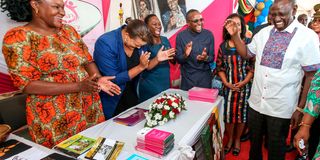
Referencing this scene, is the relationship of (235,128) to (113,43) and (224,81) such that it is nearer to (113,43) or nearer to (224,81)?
(224,81)

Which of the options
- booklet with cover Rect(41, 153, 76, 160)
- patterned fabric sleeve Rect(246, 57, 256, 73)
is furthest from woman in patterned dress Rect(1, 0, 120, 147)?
A: patterned fabric sleeve Rect(246, 57, 256, 73)

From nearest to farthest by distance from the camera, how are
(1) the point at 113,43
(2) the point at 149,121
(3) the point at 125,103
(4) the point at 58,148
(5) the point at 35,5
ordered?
(4) the point at 58,148 → (5) the point at 35,5 → (2) the point at 149,121 → (1) the point at 113,43 → (3) the point at 125,103

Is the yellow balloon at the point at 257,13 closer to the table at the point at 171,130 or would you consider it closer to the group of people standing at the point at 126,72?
the group of people standing at the point at 126,72

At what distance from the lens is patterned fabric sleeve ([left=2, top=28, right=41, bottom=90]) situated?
1283 millimetres

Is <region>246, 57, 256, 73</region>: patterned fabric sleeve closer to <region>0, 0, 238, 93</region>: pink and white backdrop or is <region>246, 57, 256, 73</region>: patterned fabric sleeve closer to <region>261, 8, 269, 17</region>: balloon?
<region>0, 0, 238, 93</region>: pink and white backdrop

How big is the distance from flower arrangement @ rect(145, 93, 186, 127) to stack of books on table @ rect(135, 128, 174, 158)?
277 millimetres

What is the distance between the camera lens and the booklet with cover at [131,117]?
1.68 metres

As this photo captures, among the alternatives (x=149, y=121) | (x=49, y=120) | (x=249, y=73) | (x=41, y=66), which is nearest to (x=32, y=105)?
(x=49, y=120)

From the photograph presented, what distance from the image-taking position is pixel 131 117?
5.74 ft

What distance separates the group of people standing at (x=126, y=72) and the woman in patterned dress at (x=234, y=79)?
0.04 feet

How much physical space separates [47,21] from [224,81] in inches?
73.3

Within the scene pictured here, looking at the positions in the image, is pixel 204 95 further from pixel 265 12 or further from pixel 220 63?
pixel 265 12

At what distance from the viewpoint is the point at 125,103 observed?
2.08m

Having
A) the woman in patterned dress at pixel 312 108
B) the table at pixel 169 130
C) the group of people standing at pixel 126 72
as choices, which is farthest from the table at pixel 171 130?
the woman in patterned dress at pixel 312 108
